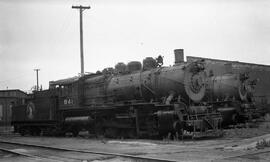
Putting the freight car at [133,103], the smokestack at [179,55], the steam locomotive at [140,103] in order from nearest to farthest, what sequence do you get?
the freight car at [133,103] → the steam locomotive at [140,103] → the smokestack at [179,55]

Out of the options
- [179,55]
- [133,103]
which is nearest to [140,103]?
[133,103]

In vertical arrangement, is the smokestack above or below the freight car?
above

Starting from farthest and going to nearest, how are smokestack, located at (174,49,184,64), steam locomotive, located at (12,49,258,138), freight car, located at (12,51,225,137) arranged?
smokestack, located at (174,49,184,64) < steam locomotive, located at (12,49,258,138) < freight car, located at (12,51,225,137)

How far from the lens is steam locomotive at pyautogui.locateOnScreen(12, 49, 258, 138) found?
1684cm

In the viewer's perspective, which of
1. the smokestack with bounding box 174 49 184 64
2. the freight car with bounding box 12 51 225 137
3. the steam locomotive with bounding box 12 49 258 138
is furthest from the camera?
the smokestack with bounding box 174 49 184 64

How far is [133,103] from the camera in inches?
723

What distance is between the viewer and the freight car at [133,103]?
1667cm

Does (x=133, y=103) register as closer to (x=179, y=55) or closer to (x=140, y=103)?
(x=140, y=103)

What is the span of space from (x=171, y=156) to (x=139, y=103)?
757cm

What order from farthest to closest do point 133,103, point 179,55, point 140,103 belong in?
1. point 179,55
2. point 133,103
3. point 140,103

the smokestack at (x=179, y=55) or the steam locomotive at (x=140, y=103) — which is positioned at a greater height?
the smokestack at (x=179, y=55)

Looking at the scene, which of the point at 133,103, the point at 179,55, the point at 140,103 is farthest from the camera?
the point at 179,55

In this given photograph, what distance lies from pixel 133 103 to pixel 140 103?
60 cm

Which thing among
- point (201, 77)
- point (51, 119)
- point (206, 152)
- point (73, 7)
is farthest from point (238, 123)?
point (73, 7)
